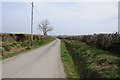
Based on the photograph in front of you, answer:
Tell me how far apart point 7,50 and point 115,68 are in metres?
20.0

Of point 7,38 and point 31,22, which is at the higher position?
point 31,22

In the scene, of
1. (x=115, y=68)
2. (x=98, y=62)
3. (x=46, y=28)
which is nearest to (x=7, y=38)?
(x=98, y=62)

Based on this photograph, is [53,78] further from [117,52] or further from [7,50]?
[7,50]

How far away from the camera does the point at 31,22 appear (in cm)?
5059

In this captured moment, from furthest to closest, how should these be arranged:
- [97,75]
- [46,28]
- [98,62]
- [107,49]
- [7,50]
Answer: [46,28] < [7,50] < [107,49] < [98,62] < [97,75]

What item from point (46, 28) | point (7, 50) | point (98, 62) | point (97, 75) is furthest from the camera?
point (46, 28)

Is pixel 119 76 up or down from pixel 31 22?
down

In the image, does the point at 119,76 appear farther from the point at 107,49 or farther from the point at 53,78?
the point at 107,49

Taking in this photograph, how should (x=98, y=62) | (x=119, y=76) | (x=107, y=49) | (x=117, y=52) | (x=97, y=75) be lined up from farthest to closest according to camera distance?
1. (x=107, y=49)
2. (x=117, y=52)
3. (x=98, y=62)
4. (x=97, y=75)
5. (x=119, y=76)

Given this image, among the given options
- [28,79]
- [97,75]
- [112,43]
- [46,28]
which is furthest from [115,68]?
[46,28]

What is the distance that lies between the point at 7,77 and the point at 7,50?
1775 centimetres

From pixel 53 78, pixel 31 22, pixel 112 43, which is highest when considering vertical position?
pixel 31 22

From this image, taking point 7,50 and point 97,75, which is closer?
point 97,75

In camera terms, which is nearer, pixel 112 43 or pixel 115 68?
pixel 115 68
